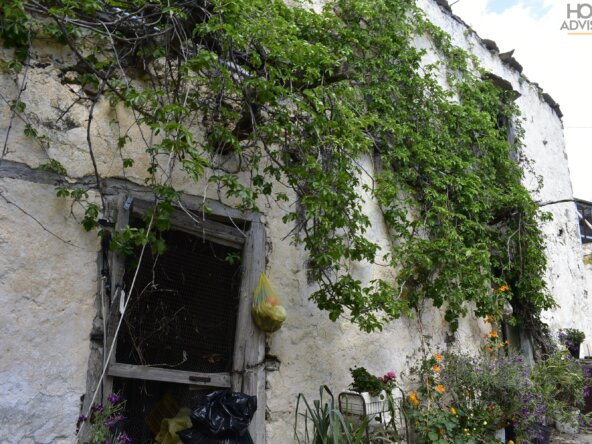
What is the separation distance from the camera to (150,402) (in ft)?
11.5

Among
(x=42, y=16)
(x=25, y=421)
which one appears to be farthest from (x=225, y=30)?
(x=25, y=421)

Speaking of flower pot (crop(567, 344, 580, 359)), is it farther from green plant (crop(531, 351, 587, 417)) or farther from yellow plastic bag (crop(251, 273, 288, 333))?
yellow plastic bag (crop(251, 273, 288, 333))

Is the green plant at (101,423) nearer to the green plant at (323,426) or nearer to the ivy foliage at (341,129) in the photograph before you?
the ivy foliage at (341,129)

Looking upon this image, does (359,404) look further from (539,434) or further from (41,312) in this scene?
(539,434)

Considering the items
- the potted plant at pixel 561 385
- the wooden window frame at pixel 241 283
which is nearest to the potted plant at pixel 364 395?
the wooden window frame at pixel 241 283

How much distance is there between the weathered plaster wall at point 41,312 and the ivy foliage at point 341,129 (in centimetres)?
44

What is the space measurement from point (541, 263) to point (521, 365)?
1.60 metres

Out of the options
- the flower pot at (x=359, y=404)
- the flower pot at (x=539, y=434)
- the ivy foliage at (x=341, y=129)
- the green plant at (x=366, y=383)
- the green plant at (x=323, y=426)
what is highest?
the ivy foliage at (x=341, y=129)

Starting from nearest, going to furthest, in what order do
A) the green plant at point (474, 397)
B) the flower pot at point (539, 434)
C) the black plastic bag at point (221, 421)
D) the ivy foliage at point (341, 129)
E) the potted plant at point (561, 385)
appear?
1. the black plastic bag at point (221, 421)
2. the ivy foliage at point (341, 129)
3. the green plant at point (474, 397)
4. the flower pot at point (539, 434)
5. the potted plant at point (561, 385)

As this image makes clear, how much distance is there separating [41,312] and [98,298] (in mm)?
301

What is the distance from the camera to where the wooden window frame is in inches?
120

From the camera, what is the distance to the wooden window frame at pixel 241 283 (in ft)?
10.0

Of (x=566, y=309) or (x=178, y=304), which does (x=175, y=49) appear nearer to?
(x=178, y=304)

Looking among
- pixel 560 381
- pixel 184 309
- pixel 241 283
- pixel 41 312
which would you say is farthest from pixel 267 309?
pixel 560 381
